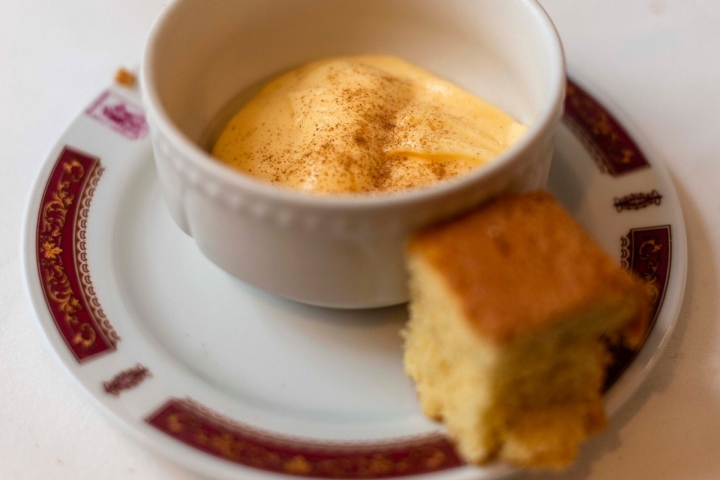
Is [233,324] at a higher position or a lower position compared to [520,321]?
lower

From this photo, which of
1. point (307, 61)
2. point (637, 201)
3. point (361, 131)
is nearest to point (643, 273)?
point (637, 201)

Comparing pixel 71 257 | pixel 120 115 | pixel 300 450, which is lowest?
pixel 300 450

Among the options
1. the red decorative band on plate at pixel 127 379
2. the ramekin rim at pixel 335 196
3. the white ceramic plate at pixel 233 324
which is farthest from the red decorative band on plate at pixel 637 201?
the red decorative band on plate at pixel 127 379

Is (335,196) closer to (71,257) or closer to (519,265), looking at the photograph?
(519,265)

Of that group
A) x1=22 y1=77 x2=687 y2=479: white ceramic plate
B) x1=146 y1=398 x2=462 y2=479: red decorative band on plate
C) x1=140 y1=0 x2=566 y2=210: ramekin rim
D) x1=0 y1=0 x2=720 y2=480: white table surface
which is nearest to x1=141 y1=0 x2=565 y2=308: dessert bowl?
x1=140 y1=0 x2=566 y2=210: ramekin rim

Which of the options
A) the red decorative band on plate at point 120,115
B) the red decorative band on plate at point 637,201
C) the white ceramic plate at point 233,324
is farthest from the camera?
the red decorative band on plate at point 120,115

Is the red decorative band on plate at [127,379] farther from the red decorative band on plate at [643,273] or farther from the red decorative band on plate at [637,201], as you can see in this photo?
the red decorative band on plate at [637,201]

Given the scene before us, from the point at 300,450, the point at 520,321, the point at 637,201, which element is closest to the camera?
the point at 520,321

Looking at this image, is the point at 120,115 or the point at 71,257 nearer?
the point at 71,257
